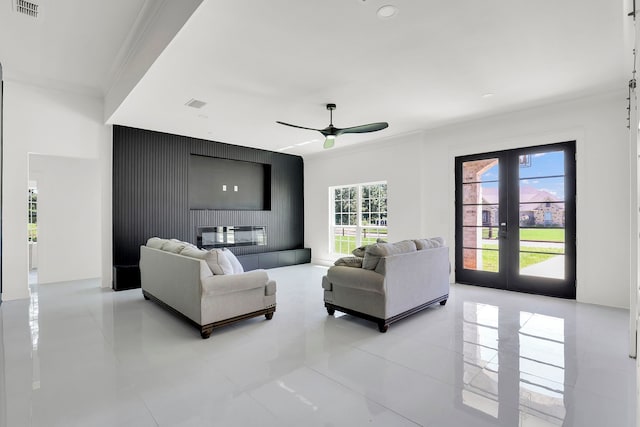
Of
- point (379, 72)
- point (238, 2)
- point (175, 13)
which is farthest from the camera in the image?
point (379, 72)

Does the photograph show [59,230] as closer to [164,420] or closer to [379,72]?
[164,420]

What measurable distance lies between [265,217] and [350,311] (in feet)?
15.0

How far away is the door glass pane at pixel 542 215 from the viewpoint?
15.9 feet

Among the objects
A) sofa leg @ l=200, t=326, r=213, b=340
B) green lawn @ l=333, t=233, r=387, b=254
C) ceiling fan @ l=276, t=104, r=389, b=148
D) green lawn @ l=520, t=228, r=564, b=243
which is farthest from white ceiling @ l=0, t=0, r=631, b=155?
green lawn @ l=333, t=233, r=387, b=254

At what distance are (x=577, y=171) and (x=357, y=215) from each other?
4.18 m

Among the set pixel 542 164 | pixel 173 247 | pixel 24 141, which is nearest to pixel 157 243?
pixel 173 247

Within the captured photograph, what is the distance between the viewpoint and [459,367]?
2.64m

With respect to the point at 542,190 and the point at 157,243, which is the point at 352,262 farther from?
the point at 542,190

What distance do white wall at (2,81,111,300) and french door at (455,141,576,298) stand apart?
22.0 ft

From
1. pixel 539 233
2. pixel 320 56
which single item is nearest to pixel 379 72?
pixel 320 56

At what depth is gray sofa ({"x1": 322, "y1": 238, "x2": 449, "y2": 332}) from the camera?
11.4 ft

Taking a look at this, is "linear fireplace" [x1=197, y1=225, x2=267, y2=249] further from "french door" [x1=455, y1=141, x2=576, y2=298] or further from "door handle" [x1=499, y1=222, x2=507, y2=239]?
"door handle" [x1=499, y1=222, x2=507, y2=239]

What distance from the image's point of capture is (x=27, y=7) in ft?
10.4

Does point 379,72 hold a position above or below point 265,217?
above
